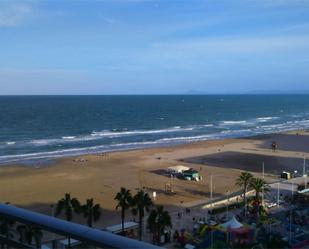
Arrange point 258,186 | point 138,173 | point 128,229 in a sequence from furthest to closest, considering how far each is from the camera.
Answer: point 138,173
point 258,186
point 128,229

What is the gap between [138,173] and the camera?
1556 inches

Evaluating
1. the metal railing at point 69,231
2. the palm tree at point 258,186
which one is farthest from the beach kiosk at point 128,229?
the metal railing at point 69,231

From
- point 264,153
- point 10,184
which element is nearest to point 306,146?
point 264,153

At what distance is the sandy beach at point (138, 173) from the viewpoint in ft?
99.2

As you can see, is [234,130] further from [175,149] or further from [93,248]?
[93,248]

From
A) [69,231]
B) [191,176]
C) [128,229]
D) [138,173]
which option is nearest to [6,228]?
[69,231]

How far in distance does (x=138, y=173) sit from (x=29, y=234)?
3653 cm

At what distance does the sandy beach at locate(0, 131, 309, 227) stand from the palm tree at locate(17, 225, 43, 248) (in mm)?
20868

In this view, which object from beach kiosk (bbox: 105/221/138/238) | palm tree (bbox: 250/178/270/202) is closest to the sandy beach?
beach kiosk (bbox: 105/221/138/238)

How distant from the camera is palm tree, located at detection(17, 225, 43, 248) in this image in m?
3.02

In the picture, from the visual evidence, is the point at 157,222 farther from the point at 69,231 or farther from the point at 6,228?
the point at 69,231

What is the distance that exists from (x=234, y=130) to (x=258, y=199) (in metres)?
57.6

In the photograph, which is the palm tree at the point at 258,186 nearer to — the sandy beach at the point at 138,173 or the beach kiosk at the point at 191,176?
the sandy beach at the point at 138,173

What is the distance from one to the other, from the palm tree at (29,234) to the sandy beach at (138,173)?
2087 centimetres
